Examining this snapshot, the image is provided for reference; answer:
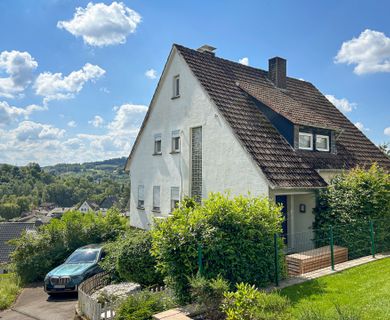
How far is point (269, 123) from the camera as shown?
Answer: 52.6 feet

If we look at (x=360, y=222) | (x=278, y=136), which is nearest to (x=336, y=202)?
(x=360, y=222)

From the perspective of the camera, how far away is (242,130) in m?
14.4

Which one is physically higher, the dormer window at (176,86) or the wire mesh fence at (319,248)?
the dormer window at (176,86)

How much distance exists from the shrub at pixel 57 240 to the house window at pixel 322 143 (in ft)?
38.8

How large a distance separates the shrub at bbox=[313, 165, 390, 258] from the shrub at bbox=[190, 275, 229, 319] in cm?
692

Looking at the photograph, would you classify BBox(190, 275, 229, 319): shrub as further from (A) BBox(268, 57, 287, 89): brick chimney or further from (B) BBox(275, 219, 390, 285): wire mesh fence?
(A) BBox(268, 57, 287, 89): brick chimney

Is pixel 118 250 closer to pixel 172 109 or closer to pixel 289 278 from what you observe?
pixel 289 278

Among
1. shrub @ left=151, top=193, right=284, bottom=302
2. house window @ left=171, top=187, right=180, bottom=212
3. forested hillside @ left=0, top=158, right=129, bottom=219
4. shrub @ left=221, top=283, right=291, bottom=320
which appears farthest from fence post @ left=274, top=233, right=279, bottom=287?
forested hillside @ left=0, top=158, right=129, bottom=219

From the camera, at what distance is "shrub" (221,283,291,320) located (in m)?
5.91

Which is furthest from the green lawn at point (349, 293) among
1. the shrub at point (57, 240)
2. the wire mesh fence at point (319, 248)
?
the shrub at point (57, 240)

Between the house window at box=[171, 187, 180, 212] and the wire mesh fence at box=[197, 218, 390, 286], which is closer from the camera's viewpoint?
the wire mesh fence at box=[197, 218, 390, 286]

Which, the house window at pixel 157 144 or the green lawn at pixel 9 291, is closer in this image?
the green lawn at pixel 9 291

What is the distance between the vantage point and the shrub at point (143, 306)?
752 centimetres

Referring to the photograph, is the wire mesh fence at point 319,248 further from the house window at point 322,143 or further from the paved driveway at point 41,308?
the paved driveway at point 41,308
